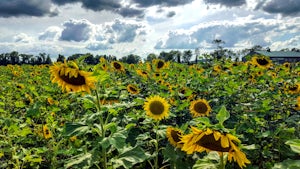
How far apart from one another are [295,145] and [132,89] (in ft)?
17.0

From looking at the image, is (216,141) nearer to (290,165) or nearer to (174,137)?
(290,165)

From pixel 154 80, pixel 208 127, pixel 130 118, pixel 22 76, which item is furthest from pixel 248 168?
pixel 22 76

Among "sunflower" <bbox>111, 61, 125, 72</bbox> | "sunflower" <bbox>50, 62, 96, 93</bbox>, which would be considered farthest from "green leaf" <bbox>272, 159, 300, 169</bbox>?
"sunflower" <bbox>111, 61, 125, 72</bbox>

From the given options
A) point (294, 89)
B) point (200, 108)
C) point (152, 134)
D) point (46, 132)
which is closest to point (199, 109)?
point (200, 108)

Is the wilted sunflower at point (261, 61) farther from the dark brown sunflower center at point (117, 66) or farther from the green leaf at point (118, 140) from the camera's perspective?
the green leaf at point (118, 140)

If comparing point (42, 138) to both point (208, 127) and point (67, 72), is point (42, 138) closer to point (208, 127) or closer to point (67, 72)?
point (67, 72)

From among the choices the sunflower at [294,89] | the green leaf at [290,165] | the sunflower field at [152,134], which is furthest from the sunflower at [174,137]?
the sunflower at [294,89]

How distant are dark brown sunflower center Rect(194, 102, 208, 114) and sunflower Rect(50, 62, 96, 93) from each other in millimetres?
2502

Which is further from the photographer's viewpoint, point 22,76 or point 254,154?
point 22,76

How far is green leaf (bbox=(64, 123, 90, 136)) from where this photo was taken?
8.52ft

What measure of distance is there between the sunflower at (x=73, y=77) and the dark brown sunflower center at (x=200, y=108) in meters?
2.50

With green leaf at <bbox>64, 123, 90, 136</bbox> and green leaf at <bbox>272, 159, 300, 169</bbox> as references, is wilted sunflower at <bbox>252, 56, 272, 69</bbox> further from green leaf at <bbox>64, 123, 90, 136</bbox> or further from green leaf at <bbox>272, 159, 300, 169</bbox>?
green leaf at <bbox>272, 159, 300, 169</bbox>

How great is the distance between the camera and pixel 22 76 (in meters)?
14.8

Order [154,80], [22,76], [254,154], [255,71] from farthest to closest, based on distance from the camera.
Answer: [22,76]
[154,80]
[255,71]
[254,154]
